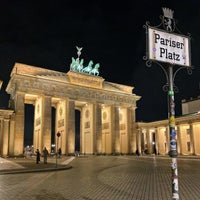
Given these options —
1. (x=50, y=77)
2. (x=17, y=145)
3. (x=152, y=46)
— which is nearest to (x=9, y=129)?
(x=17, y=145)

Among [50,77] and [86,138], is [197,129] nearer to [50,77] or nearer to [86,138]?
[86,138]

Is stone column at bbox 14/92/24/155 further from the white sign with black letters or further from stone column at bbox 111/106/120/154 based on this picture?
the white sign with black letters

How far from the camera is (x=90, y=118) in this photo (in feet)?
214

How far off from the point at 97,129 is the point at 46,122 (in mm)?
13529

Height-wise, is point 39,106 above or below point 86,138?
above

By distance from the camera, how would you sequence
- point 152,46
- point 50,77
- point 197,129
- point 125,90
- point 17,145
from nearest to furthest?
point 152,46
point 17,145
point 50,77
point 197,129
point 125,90

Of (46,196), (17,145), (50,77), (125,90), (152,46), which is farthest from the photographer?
(125,90)

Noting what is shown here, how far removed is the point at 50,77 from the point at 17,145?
16792mm

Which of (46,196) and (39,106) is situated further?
(39,106)

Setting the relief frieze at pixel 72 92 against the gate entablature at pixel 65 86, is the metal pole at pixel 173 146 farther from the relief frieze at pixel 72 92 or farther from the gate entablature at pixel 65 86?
the relief frieze at pixel 72 92

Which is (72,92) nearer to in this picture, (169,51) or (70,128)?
(70,128)

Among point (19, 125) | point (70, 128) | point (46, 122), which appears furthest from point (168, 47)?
point (70, 128)

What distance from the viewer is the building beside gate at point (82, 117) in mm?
52156

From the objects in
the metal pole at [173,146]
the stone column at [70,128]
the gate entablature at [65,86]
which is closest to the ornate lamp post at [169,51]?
the metal pole at [173,146]
